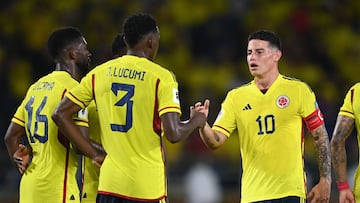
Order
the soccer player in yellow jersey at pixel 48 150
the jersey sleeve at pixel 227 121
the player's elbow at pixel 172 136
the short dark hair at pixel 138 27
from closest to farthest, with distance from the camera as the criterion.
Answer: the player's elbow at pixel 172 136 → the short dark hair at pixel 138 27 → the soccer player in yellow jersey at pixel 48 150 → the jersey sleeve at pixel 227 121

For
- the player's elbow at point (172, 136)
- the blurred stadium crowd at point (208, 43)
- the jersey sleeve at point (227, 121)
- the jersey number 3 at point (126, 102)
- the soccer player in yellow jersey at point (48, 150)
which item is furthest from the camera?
the blurred stadium crowd at point (208, 43)

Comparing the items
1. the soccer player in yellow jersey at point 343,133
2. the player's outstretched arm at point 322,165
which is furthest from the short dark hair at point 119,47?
the soccer player in yellow jersey at point 343,133

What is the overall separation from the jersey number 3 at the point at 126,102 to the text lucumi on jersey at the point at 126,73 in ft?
0.23

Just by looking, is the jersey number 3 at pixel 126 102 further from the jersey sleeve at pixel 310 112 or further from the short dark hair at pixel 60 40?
the jersey sleeve at pixel 310 112

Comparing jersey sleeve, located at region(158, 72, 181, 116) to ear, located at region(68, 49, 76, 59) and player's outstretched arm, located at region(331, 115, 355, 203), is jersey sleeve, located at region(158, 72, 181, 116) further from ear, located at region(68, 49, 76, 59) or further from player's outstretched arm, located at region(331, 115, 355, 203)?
player's outstretched arm, located at region(331, 115, 355, 203)

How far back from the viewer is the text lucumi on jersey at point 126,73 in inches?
267

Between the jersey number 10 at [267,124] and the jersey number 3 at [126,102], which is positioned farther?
the jersey number 10 at [267,124]

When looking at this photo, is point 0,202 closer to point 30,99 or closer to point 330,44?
point 30,99

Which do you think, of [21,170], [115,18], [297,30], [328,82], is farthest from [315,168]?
[21,170]

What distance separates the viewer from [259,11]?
15.2 meters

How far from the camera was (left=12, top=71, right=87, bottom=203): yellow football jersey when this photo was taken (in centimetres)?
728

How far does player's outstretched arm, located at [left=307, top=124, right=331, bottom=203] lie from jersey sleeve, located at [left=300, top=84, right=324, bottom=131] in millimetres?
44

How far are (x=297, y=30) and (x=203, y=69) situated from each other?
71.5 inches

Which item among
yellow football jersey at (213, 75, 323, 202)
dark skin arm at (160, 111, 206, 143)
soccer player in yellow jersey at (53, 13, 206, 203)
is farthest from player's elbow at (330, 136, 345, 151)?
dark skin arm at (160, 111, 206, 143)
